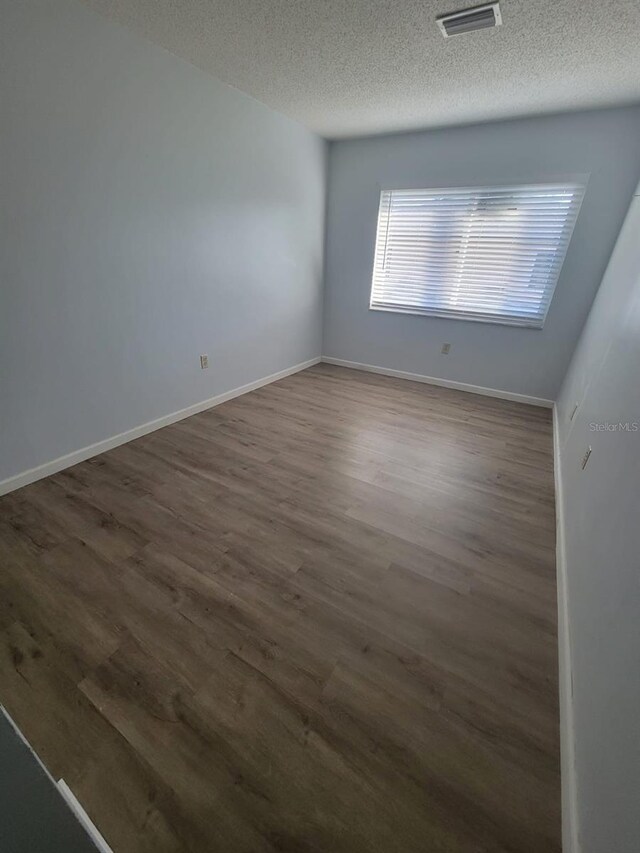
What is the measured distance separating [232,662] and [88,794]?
434mm

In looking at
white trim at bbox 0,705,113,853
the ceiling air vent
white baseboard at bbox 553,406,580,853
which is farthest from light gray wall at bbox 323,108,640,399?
white trim at bbox 0,705,113,853

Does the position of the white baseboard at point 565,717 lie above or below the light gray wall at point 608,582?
below

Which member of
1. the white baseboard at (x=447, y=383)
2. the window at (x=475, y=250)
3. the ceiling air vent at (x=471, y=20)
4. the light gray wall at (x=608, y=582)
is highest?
the ceiling air vent at (x=471, y=20)

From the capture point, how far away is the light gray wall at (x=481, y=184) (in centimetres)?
264

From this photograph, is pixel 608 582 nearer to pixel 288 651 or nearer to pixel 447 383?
pixel 288 651

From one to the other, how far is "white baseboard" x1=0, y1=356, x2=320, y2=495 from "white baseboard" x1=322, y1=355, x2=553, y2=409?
1.19 metres

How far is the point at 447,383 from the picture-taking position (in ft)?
12.4

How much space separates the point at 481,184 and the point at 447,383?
1824 millimetres

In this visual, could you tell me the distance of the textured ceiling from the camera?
61.8 inches

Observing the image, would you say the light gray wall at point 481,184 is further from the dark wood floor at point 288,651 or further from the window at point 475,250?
the dark wood floor at point 288,651

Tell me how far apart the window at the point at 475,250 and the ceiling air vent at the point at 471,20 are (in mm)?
1568

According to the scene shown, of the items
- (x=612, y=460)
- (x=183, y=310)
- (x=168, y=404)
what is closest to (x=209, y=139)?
(x=183, y=310)

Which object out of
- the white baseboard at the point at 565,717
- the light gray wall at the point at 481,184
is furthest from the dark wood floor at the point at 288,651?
the light gray wall at the point at 481,184

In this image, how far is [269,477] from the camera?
84.3 inches
